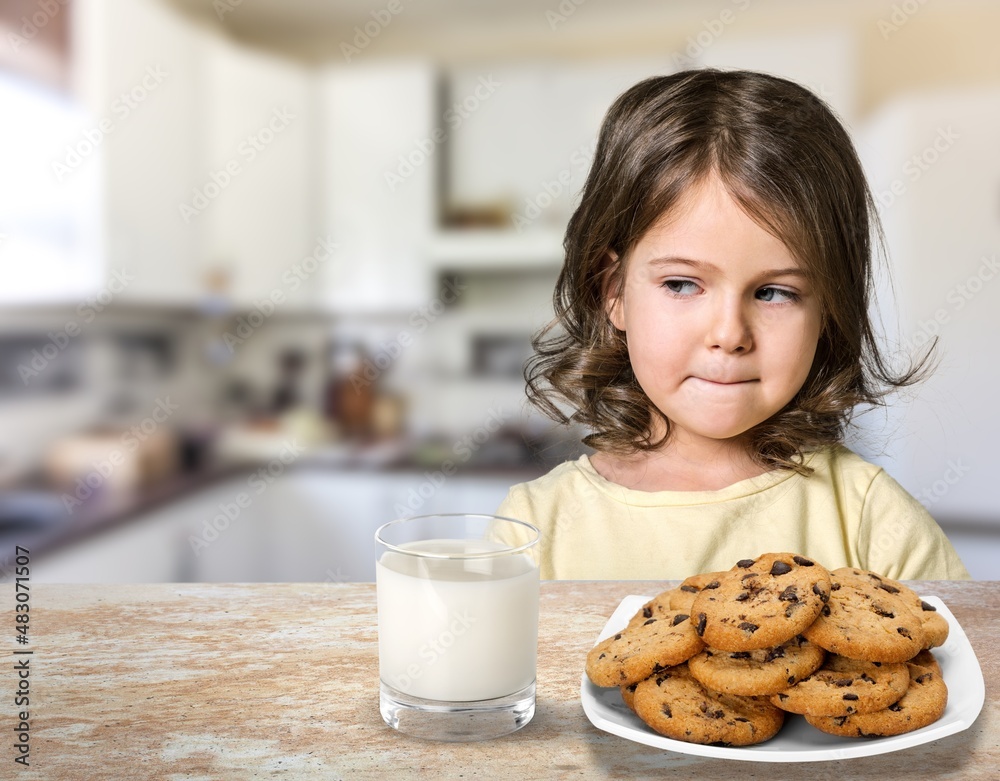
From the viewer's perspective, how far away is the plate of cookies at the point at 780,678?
1.63 feet

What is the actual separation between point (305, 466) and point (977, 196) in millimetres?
2343

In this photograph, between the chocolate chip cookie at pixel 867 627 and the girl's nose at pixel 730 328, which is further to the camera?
the girl's nose at pixel 730 328

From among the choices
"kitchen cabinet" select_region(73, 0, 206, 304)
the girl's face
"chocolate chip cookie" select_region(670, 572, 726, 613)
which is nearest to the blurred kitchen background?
"kitchen cabinet" select_region(73, 0, 206, 304)

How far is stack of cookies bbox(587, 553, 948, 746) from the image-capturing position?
0.50 meters

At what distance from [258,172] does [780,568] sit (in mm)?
3371

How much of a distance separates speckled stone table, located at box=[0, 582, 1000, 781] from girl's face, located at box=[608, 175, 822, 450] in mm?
258

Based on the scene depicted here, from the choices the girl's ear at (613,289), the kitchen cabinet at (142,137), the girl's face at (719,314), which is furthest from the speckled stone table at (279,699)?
the kitchen cabinet at (142,137)

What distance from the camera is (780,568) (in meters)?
0.55

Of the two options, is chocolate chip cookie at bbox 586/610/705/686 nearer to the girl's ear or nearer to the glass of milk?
the glass of milk

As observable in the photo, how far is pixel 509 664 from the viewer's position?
0.55m

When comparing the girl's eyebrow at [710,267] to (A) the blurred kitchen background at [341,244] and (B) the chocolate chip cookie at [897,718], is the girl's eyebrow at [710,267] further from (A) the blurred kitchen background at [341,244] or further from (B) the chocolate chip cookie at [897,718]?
(A) the blurred kitchen background at [341,244]

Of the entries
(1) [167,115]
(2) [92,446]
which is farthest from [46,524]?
(1) [167,115]

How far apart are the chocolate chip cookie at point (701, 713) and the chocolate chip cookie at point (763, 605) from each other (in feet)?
0.10

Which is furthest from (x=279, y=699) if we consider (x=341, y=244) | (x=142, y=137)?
(x=341, y=244)
